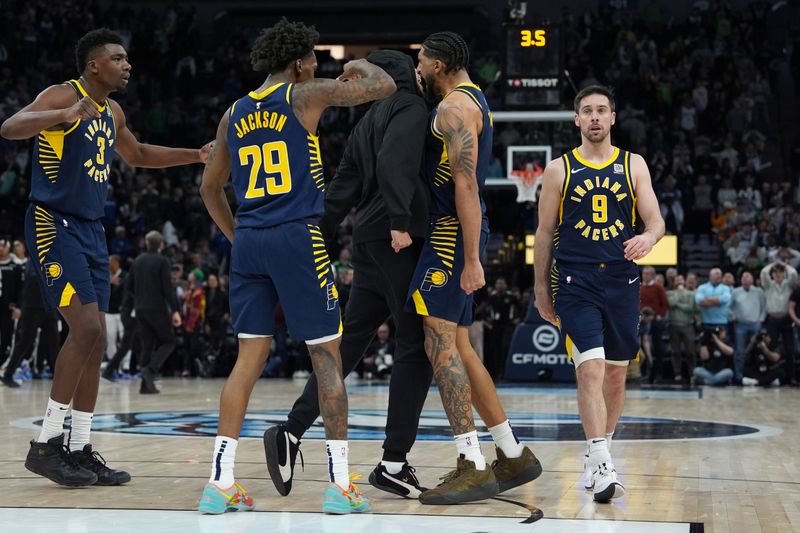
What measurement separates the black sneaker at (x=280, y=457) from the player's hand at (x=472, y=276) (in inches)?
40.8

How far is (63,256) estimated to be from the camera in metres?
5.41

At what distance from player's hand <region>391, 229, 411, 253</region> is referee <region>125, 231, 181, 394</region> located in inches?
333

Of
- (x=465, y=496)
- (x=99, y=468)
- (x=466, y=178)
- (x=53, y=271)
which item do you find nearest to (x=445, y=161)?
(x=466, y=178)

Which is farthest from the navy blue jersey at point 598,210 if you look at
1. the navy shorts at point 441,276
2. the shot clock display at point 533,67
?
the shot clock display at point 533,67

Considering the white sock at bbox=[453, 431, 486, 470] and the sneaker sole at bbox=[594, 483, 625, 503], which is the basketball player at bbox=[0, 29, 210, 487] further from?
the sneaker sole at bbox=[594, 483, 625, 503]

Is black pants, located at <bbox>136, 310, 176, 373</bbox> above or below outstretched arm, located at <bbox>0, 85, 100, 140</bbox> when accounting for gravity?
below

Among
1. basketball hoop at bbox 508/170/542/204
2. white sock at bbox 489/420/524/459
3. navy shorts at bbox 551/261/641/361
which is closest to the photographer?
white sock at bbox 489/420/524/459

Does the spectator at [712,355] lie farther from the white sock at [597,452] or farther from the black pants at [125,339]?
the white sock at [597,452]

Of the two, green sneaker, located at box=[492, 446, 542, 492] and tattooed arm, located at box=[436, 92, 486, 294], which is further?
green sneaker, located at box=[492, 446, 542, 492]

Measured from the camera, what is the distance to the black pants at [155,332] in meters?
13.0

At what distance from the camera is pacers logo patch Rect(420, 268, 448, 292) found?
16.5 ft

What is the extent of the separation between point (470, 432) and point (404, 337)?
532 mm

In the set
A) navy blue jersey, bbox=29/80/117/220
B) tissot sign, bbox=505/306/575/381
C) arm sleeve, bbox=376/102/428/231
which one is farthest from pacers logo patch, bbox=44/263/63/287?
tissot sign, bbox=505/306/575/381

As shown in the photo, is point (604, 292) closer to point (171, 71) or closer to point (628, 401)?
point (628, 401)
